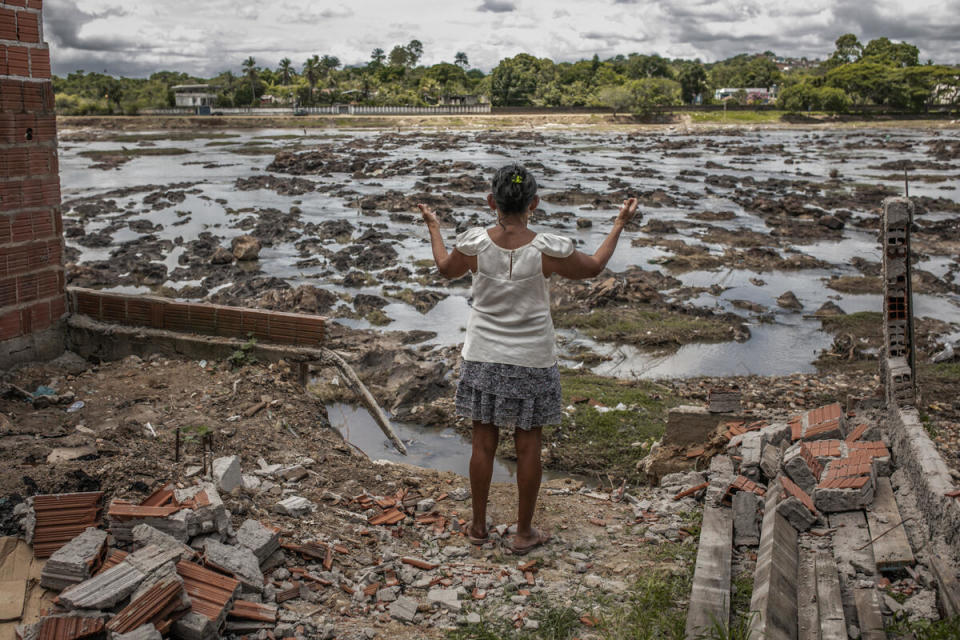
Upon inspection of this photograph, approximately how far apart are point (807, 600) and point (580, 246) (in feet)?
48.6

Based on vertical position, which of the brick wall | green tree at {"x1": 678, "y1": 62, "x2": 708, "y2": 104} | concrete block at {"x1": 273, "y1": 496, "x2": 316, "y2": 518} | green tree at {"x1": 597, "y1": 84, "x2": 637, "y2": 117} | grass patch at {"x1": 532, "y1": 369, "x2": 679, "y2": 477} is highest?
green tree at {"x1": 678, "y1": 62, "x2": 708, "y2": 104}

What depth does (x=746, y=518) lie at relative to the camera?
3.61 m

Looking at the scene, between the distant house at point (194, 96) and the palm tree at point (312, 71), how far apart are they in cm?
1127

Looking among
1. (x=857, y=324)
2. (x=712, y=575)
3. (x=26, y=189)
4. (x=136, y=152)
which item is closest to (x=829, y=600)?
(x=712, y=575)

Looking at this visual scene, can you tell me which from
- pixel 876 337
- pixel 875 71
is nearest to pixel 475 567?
pixel 876 337

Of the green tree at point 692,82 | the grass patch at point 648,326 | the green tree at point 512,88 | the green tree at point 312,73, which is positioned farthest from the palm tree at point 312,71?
the grass patch at point 648,326

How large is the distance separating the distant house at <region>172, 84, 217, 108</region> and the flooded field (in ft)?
171

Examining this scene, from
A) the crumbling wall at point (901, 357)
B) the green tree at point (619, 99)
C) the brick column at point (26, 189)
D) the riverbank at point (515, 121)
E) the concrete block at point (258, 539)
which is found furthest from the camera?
the green tree at point (619, 99)

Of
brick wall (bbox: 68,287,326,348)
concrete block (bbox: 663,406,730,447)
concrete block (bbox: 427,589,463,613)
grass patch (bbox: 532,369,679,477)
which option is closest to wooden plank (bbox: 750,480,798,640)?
concrete block (bbox: 427,589,463,613)

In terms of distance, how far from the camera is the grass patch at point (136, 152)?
40562mm

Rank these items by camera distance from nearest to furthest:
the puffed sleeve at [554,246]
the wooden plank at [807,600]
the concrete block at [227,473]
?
the wooden plank at [807,600] → the puffed sleeve at [554,246] → the concrete block at [227,473]

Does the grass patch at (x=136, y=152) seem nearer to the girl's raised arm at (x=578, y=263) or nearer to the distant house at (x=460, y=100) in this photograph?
the girl's raised arm at (x=578, y=263)

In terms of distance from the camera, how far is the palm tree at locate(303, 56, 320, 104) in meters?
88.1

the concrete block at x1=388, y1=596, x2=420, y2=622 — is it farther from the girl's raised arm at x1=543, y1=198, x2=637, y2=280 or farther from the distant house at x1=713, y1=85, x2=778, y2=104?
the distant house at x1=713, y1=85, x2=778, y2=104
